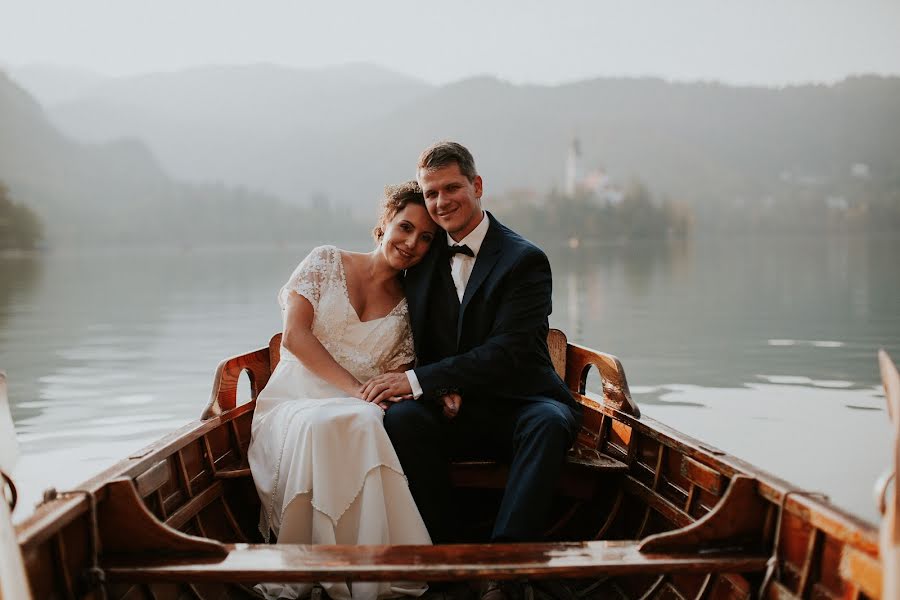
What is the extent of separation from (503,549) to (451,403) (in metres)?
0.99

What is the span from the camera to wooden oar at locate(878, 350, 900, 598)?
1464mm

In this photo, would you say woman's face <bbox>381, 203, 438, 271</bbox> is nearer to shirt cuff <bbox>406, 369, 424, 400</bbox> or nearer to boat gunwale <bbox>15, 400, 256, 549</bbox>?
shirt cuff <bbox>406, 369, 424, 400</bbox>

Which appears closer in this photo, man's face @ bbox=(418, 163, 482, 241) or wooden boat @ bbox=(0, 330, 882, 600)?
wooden boat @ bbox=(0, 330, 882, 600)

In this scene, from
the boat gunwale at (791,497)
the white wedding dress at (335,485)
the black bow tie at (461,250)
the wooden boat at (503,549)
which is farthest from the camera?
the black bow tie at (461,250)

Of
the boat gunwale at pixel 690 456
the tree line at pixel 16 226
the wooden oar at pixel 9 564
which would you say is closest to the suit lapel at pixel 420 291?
the boat gunwale at pixel 690 456

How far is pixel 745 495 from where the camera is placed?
7.39 ft

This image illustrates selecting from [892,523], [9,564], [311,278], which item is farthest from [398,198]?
[892,523]

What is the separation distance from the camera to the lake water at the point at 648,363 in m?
7.58

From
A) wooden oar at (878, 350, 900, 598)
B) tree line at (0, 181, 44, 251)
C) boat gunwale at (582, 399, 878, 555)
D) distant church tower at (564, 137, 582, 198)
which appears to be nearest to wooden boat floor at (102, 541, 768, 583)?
boat gunwale at (582, 399, 878, 555)

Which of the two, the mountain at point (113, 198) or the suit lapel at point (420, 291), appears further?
the mountain at point (113, 198)

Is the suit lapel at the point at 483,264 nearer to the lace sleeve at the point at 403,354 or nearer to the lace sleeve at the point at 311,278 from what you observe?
the lace sleeve at the point at 403,354

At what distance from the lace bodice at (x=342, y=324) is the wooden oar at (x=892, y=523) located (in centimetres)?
213

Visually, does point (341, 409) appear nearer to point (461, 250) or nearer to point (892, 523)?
point (461, 250)

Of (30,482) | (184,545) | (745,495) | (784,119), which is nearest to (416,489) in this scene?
(184,545)
